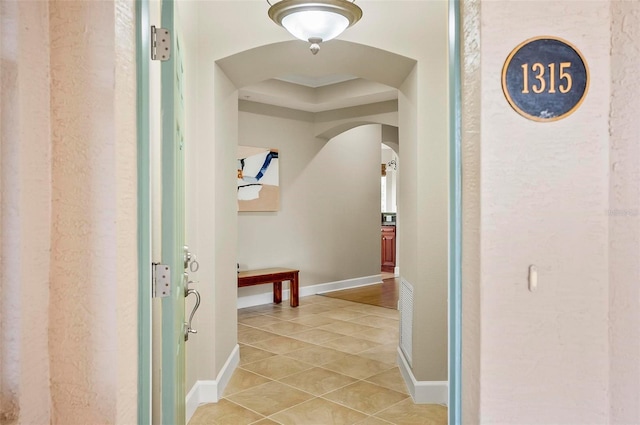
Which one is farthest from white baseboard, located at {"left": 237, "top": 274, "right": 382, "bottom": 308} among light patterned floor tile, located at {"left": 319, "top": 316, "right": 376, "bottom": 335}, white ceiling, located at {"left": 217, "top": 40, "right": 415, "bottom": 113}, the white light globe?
the white light globe

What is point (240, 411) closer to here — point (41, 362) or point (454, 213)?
point (41, 362)

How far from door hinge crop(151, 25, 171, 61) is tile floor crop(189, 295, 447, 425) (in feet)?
7.47

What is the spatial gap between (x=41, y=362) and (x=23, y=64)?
29.5 inches

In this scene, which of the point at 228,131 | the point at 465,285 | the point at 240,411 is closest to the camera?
the point at 465,285

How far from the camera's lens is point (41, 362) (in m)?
1.31

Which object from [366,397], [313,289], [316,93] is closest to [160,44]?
[366,397]

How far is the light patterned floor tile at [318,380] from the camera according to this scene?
144 inches

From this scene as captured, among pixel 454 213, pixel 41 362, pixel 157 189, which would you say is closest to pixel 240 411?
pixel 157 189

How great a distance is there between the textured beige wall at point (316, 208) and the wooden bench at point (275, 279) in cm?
16

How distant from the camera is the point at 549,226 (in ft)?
4.28

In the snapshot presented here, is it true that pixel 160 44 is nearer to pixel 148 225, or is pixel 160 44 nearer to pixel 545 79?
pixel 148 225

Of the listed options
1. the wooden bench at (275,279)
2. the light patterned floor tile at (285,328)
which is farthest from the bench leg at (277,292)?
the light patterned floor tile at (285,328)

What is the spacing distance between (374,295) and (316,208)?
1.49 meters

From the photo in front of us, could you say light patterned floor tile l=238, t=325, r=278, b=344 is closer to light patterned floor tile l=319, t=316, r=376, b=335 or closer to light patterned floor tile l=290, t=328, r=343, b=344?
light patterned floor tile l=290, t=328, r=343, b=344
